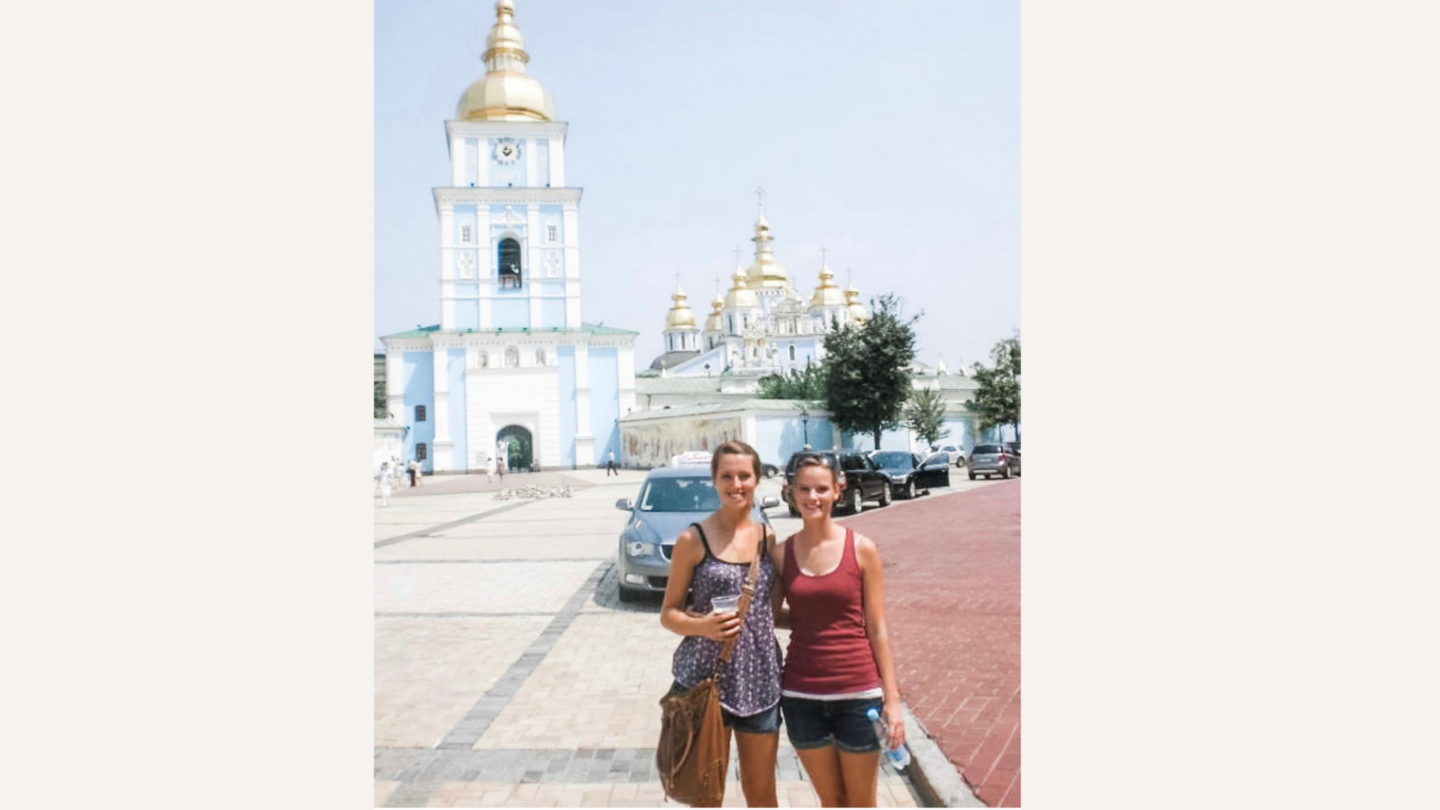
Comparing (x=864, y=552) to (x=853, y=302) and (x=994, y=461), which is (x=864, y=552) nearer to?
(x=994, y=461)

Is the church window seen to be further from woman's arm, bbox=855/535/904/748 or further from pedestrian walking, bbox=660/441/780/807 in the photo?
woman's arm, bbox=855/535/904/748

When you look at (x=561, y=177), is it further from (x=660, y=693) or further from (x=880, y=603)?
(x=880, y=603)

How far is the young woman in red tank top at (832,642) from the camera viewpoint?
100 inches

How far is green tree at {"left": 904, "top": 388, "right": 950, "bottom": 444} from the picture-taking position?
108 ft

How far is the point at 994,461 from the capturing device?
80.0ft

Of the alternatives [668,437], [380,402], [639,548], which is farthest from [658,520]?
[380,402]

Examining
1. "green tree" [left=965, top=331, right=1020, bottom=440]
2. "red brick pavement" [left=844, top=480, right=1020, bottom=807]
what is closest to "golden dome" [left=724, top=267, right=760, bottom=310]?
"green tree" [left=965, top=331, right=1020, bottom=440]

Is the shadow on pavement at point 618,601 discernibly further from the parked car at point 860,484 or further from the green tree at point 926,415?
the green tree at point 926,415

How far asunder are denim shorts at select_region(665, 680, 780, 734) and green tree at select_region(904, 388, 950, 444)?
1173 inches

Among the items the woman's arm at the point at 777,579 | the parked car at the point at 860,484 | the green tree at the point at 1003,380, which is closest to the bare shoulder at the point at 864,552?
the woman's arm at the point at 777,579

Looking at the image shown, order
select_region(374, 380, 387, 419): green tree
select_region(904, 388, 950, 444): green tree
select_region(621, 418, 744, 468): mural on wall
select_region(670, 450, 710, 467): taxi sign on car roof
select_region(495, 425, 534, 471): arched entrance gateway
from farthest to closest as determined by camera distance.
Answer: select_region(495, 425, 534, 471): arched entrance gateway → select_region(374, 380, 387, 419): green tree → select_region(621, 418, 744, 468): mural on wall → select_region(904, 388, 950, 444): green tree → select_region(670, 450, 710, 467): taxi sign on car roof

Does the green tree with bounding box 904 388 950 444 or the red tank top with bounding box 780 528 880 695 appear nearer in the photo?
the red tank top with bounding box 780 528 880 695

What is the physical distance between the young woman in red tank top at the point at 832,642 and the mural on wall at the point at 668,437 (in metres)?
31.5

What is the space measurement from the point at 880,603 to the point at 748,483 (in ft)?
1.66
